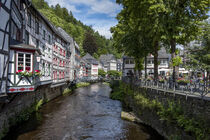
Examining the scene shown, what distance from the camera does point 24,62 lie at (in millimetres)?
12227

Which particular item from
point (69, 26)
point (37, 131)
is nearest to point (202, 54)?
point (37, 131)

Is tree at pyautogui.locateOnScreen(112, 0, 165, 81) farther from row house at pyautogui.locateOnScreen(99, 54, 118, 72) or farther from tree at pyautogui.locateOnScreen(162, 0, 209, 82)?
row house at pyautogui.locateOnScreen(99, 54, 118, 72)

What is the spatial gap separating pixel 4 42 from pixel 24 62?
231 centimetres

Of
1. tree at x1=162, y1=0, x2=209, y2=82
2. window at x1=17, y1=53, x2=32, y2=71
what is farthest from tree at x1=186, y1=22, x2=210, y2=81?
window at x1=17, y1=53, x2=32, y2=71

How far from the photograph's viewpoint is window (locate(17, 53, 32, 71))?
12.1m

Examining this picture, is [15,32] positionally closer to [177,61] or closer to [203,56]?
[177,61]

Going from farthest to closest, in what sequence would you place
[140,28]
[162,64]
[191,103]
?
[162,64], [140,28], [191,103]

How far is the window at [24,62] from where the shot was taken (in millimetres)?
12055

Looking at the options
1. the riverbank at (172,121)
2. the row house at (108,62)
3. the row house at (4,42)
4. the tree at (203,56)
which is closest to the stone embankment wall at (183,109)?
the riverbank at (172,121)

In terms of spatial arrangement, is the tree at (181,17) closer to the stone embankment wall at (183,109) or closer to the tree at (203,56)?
the stone embankment wall at (183,109)

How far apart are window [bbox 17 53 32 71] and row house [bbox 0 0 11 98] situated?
135 centimetres

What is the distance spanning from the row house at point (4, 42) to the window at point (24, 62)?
135cm

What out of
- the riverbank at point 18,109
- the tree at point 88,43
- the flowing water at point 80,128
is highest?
the tree at point 88,43

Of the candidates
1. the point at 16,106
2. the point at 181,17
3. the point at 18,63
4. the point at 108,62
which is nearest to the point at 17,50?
the point at 18,63
